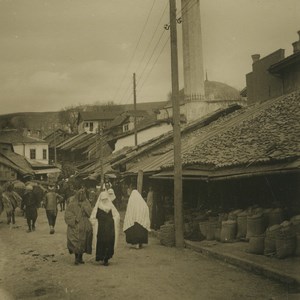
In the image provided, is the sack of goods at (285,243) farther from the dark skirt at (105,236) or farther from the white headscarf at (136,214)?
the white headscarf at (136,214)

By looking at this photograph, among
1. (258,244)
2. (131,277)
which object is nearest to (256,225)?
(258,244)

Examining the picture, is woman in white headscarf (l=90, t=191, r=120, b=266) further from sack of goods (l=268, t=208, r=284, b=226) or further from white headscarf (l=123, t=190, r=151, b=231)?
sack of goods (l=268, t=208, r=284, b=226)

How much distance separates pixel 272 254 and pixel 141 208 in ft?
13.5

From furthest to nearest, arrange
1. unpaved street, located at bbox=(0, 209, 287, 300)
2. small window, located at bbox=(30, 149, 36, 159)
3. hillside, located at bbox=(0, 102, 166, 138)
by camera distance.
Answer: hillside, located at bbox=(0, 102, 166, 138)
small window, located at bbox=(30, 149, 36, 159)
unpaved street, located at bbox=(0, 209, 287, 300)

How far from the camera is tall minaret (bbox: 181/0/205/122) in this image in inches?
1601

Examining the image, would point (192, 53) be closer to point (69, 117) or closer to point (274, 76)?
point (274, 76)

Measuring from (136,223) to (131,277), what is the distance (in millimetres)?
3854

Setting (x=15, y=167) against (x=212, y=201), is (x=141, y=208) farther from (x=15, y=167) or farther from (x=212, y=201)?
(x=15, y=167)

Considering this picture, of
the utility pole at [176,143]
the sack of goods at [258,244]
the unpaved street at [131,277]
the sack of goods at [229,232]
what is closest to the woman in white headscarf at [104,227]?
the unpaved street at [131,277]

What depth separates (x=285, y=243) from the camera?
9.01 m

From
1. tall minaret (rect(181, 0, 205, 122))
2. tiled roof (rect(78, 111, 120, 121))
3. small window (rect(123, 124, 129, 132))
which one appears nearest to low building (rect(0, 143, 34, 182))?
small window (rect(123, 124, 129, 132))

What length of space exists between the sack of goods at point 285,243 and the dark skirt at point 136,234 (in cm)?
412

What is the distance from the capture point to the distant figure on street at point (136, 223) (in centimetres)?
1199

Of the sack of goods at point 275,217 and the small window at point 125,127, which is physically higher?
the small window at point 125,127
